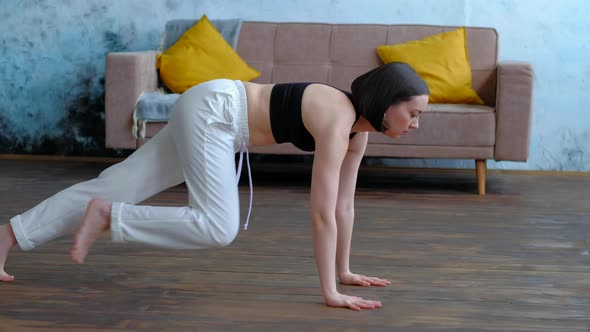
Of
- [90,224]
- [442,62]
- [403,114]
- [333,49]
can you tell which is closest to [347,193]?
[403,114]

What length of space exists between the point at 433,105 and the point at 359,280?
195 cm

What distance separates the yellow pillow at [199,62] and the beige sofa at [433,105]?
0.09 m

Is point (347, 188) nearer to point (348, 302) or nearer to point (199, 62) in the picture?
point (348, 302)

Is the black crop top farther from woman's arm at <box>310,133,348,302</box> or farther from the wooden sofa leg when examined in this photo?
the wooden sofa leg

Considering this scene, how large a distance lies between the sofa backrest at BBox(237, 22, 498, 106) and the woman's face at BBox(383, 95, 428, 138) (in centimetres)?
236

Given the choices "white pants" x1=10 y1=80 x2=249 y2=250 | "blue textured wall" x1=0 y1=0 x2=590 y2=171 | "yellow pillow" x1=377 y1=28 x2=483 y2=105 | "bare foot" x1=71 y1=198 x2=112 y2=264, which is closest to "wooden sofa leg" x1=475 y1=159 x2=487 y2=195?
"yellow pillow" x1=377 y1=28 x2=483 y2=105

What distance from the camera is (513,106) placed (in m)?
3.90

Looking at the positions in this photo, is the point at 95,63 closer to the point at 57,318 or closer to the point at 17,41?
the point at 17,41

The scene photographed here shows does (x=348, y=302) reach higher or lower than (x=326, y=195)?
lower

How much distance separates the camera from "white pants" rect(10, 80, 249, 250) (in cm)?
207

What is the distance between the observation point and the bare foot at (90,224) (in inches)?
81.6

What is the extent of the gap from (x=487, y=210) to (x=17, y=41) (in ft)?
9.95

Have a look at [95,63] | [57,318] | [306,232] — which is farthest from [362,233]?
[95,63]

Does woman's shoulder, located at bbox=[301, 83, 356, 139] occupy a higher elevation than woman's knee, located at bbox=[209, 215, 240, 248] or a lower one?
higher
